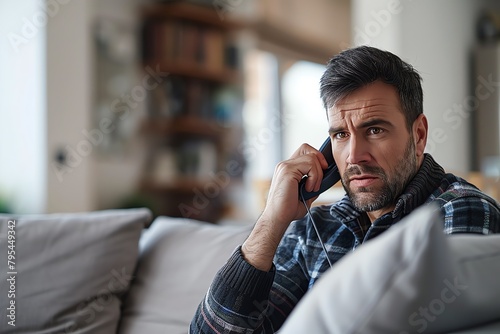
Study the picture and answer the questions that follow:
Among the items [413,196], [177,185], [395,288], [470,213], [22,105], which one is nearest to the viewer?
[395,288]

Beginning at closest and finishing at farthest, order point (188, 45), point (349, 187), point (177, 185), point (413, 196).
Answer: point (413, 196) → point (349, 187) → point (177, 185) → point (188, 45)

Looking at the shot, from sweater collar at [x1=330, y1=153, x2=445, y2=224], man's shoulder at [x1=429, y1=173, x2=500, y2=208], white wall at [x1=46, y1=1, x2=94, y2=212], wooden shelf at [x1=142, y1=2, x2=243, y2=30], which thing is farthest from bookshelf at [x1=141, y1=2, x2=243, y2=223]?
man's shoulder at [x1=429, y1=173, x2=500, y2=208]

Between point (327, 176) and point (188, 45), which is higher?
point (188, 45)

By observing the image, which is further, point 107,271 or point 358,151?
point 107,271

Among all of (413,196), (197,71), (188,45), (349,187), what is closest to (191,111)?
(197,71)

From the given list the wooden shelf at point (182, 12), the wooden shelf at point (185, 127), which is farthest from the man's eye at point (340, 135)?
the wooden shelf at point (182, 12)

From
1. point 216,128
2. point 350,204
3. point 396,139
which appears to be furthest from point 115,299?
point 216,128

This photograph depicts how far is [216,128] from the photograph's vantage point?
17.5ft

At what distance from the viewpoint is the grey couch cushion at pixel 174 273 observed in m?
1.65

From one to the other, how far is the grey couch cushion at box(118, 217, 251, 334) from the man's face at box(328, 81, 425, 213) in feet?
1.64

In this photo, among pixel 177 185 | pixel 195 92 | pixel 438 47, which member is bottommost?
pixel 177 185

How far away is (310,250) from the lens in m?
1.43

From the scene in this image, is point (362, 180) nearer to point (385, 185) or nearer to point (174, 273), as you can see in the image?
point (385, 185)

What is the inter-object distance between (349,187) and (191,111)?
399 cm
